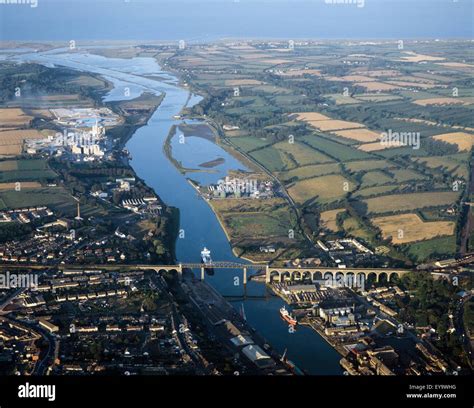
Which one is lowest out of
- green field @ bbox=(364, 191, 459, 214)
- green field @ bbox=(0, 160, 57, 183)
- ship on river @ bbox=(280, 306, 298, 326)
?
ship on river @ bbox=(280, 306, 298, 326)

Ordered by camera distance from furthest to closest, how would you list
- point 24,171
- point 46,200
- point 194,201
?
point 24,171 < point 194,201 < point 46,200

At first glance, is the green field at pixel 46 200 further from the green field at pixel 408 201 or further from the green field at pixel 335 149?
the green field at pixel 335 149

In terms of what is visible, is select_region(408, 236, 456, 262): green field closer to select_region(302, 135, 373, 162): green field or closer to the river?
the river

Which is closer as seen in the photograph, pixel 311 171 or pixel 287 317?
pixel 287 317

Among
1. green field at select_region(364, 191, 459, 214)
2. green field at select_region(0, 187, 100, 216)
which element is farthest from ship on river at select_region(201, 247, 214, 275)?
green field at select_region(364, 191, 459, 214)

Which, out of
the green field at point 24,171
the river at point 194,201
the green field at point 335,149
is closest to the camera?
the river at point 194,201

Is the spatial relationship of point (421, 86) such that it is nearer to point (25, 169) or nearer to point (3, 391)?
point (25, 169)

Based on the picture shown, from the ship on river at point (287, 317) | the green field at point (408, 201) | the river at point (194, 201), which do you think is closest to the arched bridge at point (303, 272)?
the river at point (194, 201)

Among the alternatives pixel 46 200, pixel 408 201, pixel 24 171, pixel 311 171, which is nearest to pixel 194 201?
pixel 46 200

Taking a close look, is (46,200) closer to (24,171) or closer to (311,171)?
(24,171)
